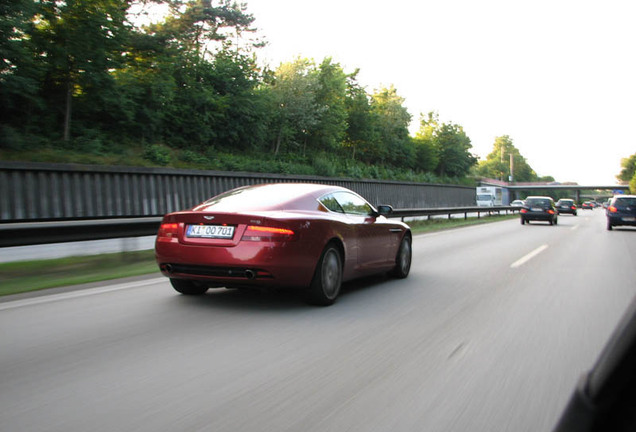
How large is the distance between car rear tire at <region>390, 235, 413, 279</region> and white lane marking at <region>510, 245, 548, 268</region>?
2.57m

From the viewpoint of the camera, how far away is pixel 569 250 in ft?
47.0

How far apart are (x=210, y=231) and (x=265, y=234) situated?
0.61 meters

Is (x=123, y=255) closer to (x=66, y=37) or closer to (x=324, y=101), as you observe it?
(x=66, y=37)

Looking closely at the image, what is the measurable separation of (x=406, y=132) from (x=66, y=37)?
2509 inches

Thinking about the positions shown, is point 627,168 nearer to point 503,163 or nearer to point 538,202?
point 503,163

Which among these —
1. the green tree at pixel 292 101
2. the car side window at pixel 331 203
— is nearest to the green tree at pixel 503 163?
the green tree at pixel 292 101

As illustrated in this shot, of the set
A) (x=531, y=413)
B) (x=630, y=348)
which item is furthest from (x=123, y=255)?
(x=630, y=348)

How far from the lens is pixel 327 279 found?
643 centimetres

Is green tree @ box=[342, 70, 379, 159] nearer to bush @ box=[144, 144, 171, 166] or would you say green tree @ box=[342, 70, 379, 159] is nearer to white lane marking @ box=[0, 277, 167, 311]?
bush @ box=[144, 144, 171, 166]

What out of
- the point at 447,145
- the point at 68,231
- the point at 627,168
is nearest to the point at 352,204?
the point at 68,231

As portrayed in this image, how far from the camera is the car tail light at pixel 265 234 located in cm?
590

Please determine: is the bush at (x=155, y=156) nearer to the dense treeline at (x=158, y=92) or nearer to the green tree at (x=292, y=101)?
the dense treeline at (x=158, y=92)

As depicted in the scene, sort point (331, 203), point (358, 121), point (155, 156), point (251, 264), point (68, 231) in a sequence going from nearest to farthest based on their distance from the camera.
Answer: point (251, 264), point (331, 203), point (68, 231), point (155, 156), point (358, 121)

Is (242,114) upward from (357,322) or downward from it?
upward
